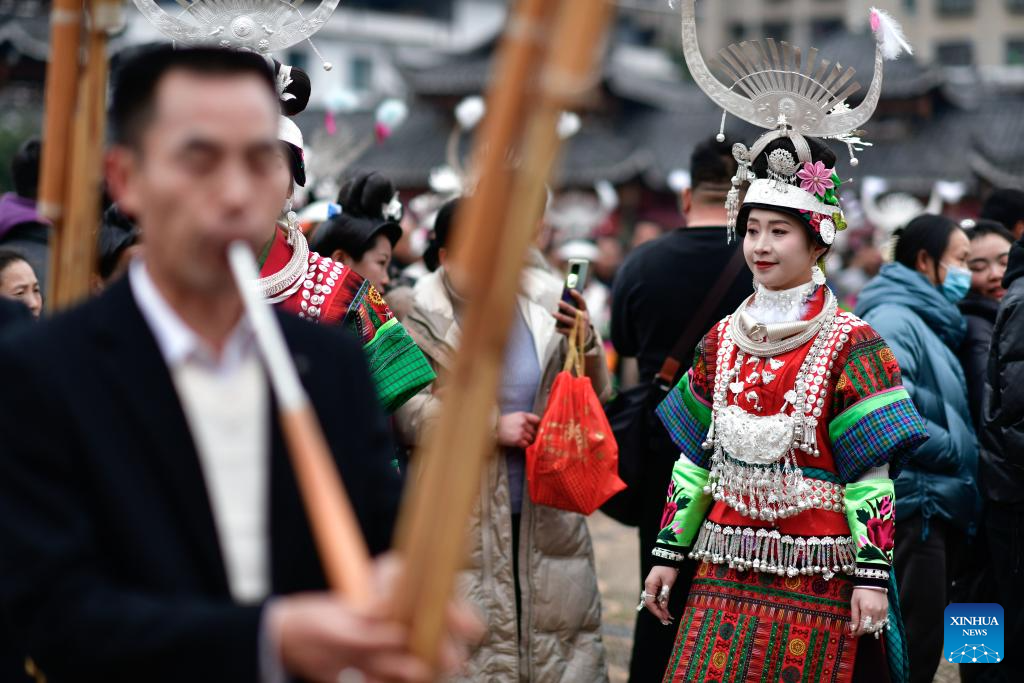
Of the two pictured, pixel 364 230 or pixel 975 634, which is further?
pixel 364 230

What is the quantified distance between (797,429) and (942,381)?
4.99 feet

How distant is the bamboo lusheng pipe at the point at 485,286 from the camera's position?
1423 millimetres

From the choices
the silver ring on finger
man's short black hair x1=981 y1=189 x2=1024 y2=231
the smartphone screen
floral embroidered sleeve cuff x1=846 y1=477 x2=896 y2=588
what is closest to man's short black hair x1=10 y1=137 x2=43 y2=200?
the smartphone screen

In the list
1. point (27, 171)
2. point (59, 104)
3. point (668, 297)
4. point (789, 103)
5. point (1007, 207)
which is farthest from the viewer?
point (1007, 207)

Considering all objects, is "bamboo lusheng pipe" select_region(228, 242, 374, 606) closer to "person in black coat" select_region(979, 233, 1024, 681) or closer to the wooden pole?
the wooden pole

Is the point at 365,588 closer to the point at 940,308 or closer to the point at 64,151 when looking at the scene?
the point at 64,151

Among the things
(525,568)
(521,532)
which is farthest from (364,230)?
(525,568)

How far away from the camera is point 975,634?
4383 mm

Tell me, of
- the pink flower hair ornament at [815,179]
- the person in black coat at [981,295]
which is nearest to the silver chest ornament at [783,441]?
the pink flower hair ornament at [815,179]

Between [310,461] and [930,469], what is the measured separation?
11.8ft

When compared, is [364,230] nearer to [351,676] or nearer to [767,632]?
[767,632]

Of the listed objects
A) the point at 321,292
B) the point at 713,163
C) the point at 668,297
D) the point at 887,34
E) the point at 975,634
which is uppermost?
the point at 887,34

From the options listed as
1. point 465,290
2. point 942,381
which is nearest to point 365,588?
point 465,290

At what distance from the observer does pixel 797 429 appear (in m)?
3.48
